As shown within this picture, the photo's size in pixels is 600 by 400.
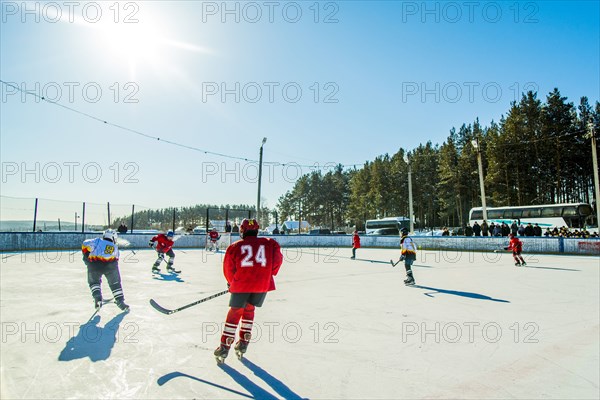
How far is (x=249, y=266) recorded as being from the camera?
4.36m

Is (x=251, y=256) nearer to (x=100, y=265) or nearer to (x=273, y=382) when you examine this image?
(x=273, y=382)

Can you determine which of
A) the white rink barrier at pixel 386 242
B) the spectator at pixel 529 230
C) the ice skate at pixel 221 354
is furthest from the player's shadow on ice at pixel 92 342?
the spectator at pixel 529 230

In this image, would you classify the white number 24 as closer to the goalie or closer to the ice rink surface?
the ice rink surface

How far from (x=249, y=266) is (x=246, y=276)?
0.12 m

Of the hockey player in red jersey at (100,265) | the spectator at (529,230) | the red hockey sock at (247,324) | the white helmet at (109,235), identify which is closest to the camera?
the red hockey sock at (247,324)

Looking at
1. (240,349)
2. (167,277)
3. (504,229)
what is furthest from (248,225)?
(504,229)

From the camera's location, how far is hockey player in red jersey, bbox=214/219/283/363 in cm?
427

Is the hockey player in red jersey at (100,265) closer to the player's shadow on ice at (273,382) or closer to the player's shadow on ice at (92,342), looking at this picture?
the player's shadow on ice at (92,342)

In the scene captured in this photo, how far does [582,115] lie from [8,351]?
207 feet

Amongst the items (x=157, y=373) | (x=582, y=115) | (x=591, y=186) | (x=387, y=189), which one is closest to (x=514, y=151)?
(x=582, y=115)

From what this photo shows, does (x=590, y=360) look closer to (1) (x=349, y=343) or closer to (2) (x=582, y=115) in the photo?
(1) (x=349, y=343)

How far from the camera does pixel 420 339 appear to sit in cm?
493

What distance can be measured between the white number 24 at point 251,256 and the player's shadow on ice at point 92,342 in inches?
72.8

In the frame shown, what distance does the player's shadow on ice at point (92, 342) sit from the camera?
411 centimetres
